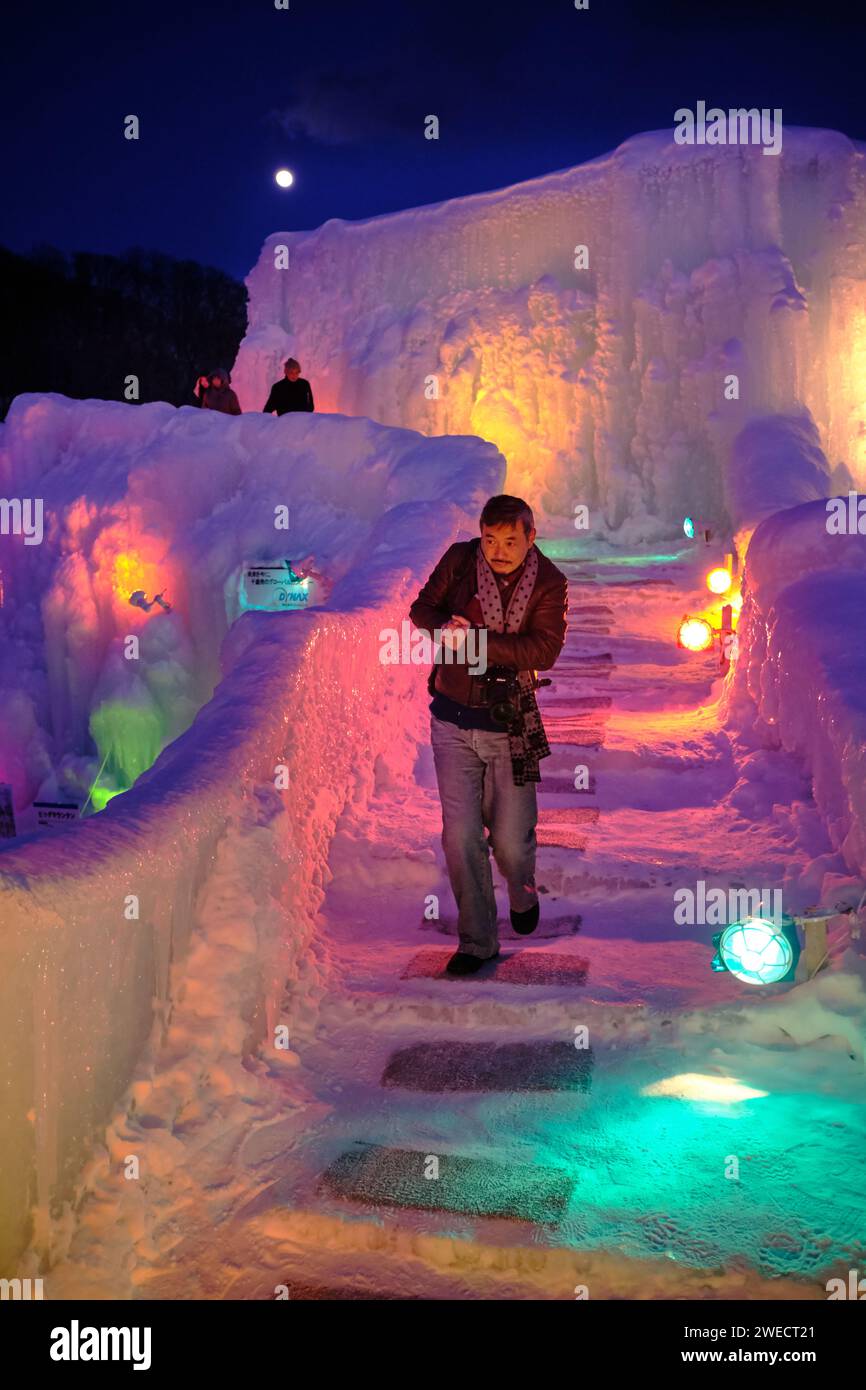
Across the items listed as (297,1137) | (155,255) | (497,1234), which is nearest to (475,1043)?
(297,1137)

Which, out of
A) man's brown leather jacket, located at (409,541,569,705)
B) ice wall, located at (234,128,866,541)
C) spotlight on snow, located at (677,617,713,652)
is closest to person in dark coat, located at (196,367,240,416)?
ice wall, located at (234,128,866,541)

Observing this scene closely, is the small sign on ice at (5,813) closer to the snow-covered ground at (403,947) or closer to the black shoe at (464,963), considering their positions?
the snow-covered ground at (403,947)

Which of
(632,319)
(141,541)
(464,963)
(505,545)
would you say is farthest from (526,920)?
(632,319)

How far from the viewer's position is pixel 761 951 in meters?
3.85

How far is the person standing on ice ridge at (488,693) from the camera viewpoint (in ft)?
13.5

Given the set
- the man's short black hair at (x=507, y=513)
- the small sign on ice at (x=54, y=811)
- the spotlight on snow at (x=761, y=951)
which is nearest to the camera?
the spotlight on snow at (x=761, y=951)

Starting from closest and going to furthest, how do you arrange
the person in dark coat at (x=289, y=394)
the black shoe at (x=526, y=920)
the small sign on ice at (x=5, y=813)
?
the black shoe at (x=526, y=920) → the small sign on ice at (x=5, y=813) → the person in dark coat at (x=289, y=394)

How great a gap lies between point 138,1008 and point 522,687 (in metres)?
1.62

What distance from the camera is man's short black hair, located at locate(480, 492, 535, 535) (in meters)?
4.03

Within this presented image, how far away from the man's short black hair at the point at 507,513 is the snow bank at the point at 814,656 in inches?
57.0

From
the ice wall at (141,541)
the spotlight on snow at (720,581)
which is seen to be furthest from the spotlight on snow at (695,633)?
the ice wall at (141,541)

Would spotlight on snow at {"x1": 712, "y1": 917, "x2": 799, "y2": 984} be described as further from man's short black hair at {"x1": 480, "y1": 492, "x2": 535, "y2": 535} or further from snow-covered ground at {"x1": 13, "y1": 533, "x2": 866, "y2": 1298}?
man's short black hair at {"x1": 480, "y1": 492, "x2": 535, "y2": 535}

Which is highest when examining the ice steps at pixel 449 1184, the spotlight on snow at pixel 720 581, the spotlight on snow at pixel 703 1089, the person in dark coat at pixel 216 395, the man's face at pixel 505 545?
the person in dark coat at pixel 216 395

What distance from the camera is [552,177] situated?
14.1 m
